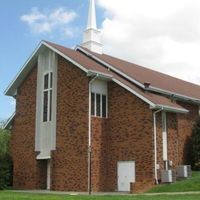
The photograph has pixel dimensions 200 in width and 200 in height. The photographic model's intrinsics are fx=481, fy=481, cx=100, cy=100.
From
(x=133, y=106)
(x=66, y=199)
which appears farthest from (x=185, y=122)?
(x=66, y=199)

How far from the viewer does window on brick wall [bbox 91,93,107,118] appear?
97.7 ft

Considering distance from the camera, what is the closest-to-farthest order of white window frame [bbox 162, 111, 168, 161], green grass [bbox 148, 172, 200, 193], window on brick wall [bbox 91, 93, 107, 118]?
green grass [bbox 148, 172, 200, 193] → white window frame [bbox 162, 111, 168, 161] → window on brick wall [bbox 91, 93, 107, 118]

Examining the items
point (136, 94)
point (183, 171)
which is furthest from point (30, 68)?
point (183, 171)

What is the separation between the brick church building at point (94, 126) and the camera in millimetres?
28188

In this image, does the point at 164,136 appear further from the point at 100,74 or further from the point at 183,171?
the point at 100,74

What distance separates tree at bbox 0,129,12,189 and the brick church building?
653mm

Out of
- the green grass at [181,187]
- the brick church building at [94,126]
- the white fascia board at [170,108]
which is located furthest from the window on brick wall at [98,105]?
the green grass at [181,187]

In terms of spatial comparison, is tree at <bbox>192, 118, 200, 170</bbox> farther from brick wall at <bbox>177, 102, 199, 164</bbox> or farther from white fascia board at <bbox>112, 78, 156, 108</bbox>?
white fascia board at <bbox>112, 78, 156, 108</bbox>

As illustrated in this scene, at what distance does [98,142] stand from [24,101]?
7.86m

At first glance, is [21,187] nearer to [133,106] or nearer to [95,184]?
[95,184]

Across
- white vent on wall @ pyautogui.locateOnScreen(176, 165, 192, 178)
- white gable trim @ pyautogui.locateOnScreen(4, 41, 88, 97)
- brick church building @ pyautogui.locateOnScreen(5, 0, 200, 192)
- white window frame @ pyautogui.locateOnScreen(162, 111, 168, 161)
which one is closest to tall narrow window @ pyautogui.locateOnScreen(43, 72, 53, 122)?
brick church building @ pyautogui.locateOnScreen(5, 0, 200, 192)

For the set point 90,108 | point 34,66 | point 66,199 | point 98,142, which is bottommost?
point 66,199

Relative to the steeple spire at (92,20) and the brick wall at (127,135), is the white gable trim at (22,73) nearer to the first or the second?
the brick wall at (127,135)

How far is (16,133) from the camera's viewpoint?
→ 34.9 meters
